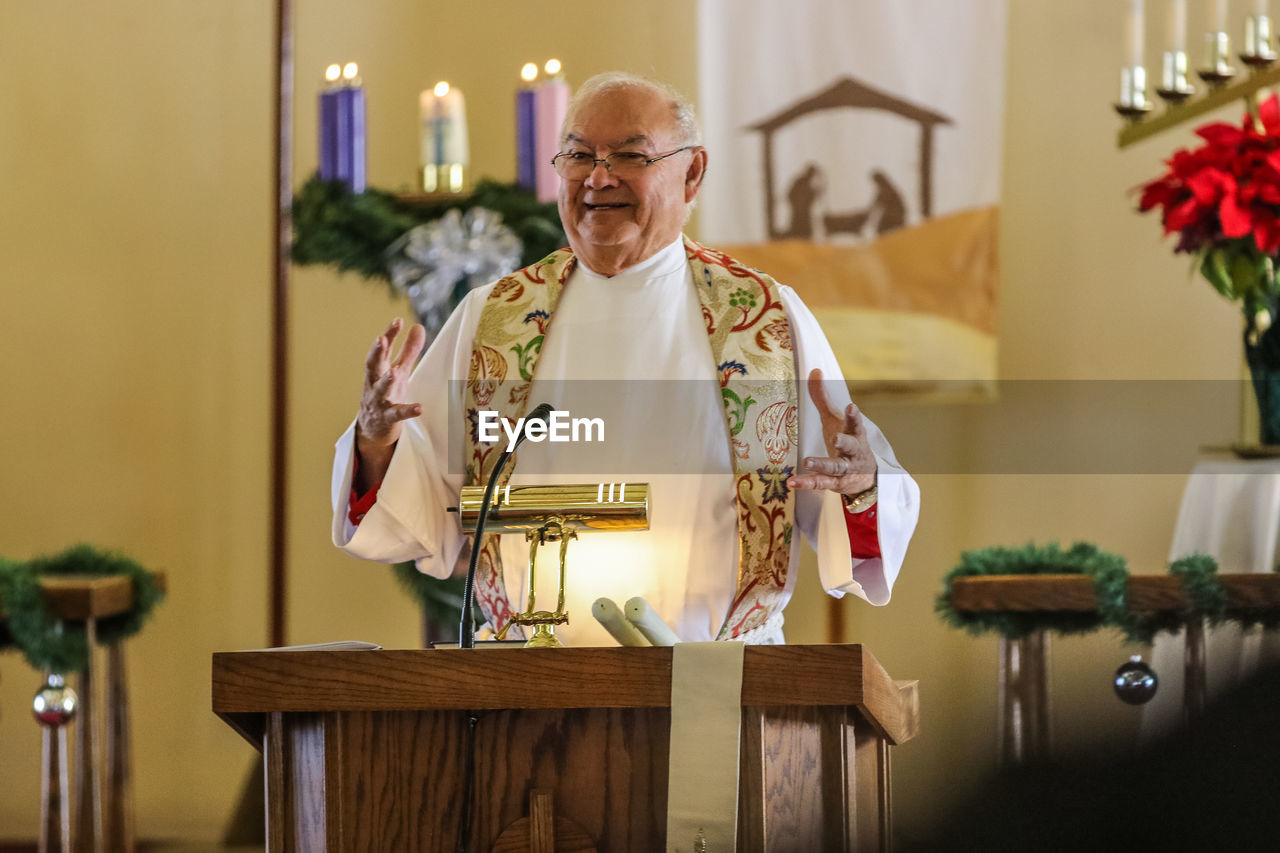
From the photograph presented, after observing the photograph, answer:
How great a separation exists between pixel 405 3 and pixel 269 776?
343 centimetres

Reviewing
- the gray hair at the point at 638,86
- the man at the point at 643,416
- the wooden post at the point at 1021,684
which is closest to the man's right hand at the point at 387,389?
the man at the point at 643,416

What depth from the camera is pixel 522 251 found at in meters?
3.77

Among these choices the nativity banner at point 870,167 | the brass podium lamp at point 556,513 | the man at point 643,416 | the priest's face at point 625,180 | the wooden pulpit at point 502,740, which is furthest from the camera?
the nativity banner at point 870,167

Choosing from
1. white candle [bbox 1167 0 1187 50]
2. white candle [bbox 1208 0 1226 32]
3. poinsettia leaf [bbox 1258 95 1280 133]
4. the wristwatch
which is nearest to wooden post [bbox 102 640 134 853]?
the wristwatch

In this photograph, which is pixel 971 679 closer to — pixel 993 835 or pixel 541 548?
pixel 541 548

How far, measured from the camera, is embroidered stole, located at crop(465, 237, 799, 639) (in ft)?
8.45

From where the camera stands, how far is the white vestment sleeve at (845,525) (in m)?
2.38

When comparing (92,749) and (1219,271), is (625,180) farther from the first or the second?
(92,749)

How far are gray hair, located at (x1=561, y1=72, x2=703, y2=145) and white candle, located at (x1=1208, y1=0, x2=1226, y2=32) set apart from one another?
6.65 feet

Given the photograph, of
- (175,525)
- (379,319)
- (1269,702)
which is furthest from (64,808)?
(1269,702)

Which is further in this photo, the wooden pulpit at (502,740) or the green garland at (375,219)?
the green garland at (375,219)

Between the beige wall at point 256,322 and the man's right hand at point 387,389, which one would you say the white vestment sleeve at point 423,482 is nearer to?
the man's right hand at point 387,389

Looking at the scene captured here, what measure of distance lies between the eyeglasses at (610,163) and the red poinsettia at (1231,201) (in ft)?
5.00

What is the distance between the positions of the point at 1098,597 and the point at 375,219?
1.90m
